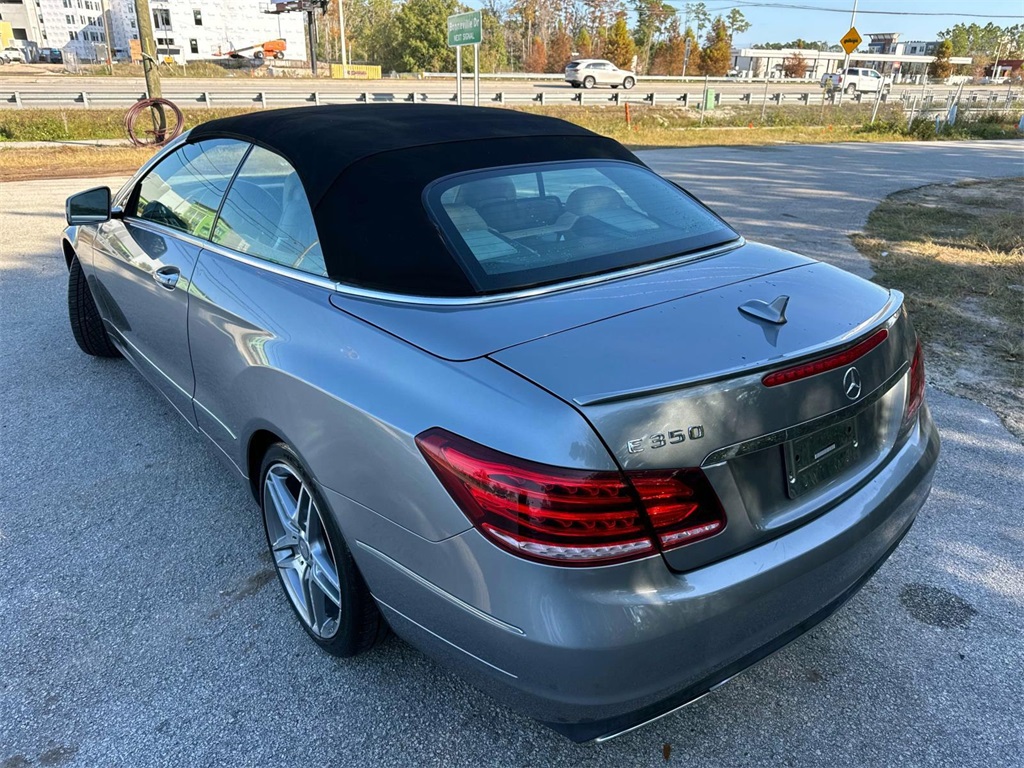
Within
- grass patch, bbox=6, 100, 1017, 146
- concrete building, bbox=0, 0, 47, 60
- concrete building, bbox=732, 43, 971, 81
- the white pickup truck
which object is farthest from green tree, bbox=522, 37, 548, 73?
concrete building, bbox=0, 0, 47, 60

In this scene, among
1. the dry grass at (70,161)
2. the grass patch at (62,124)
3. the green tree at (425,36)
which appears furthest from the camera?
the green tree at (425,36)

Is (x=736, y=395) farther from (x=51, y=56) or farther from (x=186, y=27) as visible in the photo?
(x=51, y=56)

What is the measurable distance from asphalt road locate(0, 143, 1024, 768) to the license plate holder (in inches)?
32.3

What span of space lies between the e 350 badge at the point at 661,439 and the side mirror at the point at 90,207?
3.31 m

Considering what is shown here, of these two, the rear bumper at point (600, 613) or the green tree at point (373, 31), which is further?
the green tree at point (373, 31)

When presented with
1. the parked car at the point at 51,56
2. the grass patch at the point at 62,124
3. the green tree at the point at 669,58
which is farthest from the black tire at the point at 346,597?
the parked car at the point at 51,56

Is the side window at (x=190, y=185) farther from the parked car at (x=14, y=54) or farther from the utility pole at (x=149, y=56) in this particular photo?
the parked car at (x=14, y=54)

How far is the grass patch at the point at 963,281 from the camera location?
4590 mm

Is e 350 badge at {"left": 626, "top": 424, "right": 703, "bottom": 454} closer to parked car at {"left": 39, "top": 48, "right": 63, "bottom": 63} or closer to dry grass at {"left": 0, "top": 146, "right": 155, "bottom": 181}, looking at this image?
dry grass at {"left": 0, "top": 146, "right": 155, "bottom": 181}

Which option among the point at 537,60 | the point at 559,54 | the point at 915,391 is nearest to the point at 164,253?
the point at 915,391

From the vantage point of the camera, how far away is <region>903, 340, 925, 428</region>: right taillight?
89.3 inches

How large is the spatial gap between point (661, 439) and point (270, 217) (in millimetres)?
1781

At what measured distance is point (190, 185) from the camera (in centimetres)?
323

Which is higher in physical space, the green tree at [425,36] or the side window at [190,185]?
the green tree at [425,36]
